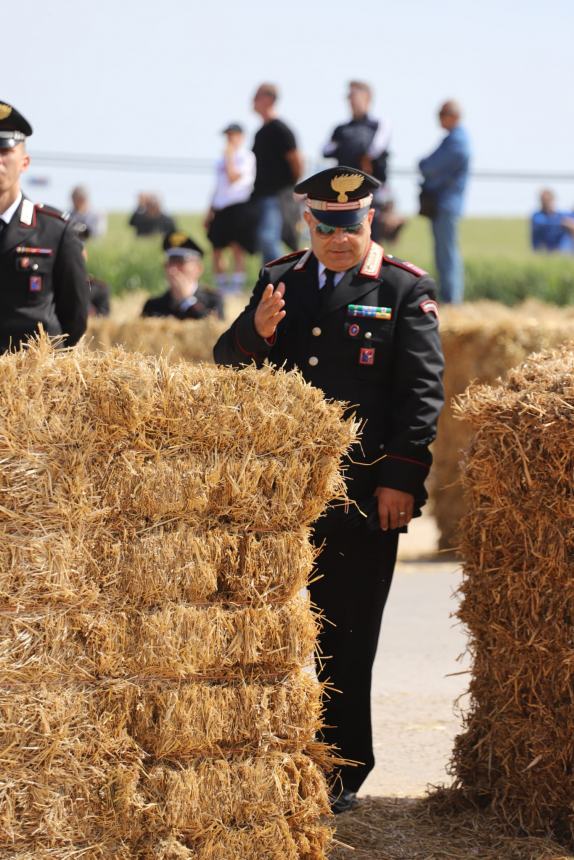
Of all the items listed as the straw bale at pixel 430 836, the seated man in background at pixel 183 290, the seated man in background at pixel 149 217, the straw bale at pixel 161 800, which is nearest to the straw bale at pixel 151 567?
the straw bale at pixel 161 800

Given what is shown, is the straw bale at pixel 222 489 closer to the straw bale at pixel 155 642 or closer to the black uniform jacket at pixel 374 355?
the straw bale at pixel 155 642

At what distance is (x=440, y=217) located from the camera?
12.6 metres

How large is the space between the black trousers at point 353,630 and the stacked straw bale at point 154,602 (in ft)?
3.09

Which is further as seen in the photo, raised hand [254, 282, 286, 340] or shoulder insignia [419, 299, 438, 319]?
shoulder insignia [419, 299, 438, 319]

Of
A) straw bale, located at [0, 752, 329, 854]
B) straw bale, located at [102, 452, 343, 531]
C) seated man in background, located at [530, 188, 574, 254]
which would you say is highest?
straw bale, located at [102, 452, 343, 531]

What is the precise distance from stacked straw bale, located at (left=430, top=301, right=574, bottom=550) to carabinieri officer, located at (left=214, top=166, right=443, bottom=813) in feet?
19.4

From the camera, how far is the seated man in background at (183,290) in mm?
10844

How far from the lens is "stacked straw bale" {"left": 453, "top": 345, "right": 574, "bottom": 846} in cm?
430

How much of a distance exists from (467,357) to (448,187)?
2.26 metres

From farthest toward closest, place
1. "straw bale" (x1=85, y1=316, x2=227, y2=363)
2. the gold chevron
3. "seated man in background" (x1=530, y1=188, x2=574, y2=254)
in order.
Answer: "seated man in background" (x1=530, y1=188, x2=574, y2=254) < "straw bale" (x1=85, y1=316, x2=227, y2=363) < the gold chevron

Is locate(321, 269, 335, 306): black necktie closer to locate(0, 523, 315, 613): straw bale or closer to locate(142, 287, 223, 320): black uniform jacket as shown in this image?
locate(0, 523, 315, 613): straw bale

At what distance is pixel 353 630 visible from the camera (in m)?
4.79

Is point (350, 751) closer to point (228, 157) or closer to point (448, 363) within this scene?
point (448, 363)

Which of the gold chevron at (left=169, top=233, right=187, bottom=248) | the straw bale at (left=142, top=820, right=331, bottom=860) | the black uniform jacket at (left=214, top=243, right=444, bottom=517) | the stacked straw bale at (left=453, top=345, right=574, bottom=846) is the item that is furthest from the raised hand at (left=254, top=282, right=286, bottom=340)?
the gold chevron at (left=169, top=233, right=187, bottom=248)
